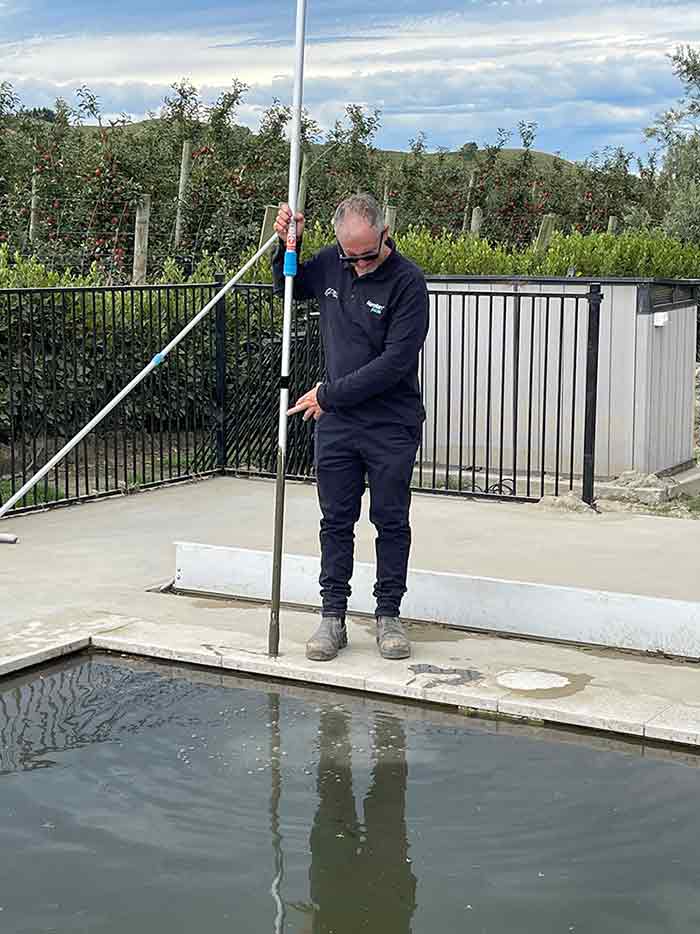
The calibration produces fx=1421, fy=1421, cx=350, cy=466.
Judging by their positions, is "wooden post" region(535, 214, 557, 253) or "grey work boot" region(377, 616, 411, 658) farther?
"wooden post" region(535, 214, 557, 253)

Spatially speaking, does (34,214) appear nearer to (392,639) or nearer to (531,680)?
(392,639)

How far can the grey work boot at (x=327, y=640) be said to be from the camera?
5.91m

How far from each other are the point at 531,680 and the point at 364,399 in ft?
4.31

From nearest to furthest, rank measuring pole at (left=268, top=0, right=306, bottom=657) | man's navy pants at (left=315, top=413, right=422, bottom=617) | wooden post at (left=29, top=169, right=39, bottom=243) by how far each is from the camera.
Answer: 1. measuring pole at (left=268, top=0, right=306, bottom=657)
2. man's navy pants at (left=315, top=413, right=422, bottom=617)
3. wooden post at (left=29, top=169, right=39, bottom=243)

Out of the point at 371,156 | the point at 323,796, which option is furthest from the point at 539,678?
the point at 371,156

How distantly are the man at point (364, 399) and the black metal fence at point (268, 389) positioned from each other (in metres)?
4.25

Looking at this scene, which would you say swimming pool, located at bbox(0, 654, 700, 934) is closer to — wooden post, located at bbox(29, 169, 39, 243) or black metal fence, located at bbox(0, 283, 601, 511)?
black metal fence, located at bbox(0, 283, 601, 511)

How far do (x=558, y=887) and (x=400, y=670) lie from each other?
1.96 m

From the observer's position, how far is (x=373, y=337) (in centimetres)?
586

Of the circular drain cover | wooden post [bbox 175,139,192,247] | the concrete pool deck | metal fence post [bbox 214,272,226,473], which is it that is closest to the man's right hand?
the concrete pool deck

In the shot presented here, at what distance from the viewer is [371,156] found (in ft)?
75.7

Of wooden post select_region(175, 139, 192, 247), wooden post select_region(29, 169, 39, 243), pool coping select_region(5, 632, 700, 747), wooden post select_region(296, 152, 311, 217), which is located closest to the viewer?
pool coping select_region(5, 632, 700, 747)

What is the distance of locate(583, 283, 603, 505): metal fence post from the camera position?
9594 millimetres

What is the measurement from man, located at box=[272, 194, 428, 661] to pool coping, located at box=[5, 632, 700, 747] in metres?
0.19
